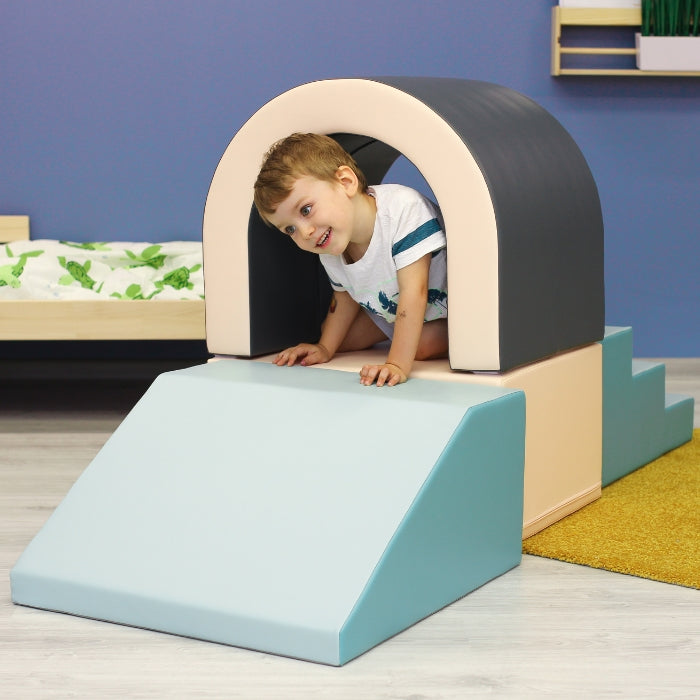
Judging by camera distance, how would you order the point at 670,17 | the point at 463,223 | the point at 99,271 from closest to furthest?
1. the point at 463,223
2. the point at 99,271
3. the point at 670,17

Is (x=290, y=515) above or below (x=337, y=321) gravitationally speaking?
below

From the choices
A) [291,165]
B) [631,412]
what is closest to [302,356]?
[291,165]

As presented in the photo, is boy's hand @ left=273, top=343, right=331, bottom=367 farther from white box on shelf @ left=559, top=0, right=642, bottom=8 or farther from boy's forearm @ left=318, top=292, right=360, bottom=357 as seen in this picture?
white box on shelf @ left=559, top=0, right=642, bottom=8

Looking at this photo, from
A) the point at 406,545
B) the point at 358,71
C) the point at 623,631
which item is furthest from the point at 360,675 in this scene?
the point at 358,71

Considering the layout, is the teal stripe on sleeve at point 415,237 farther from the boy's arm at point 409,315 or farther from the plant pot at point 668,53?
the plant pot at point 668,53

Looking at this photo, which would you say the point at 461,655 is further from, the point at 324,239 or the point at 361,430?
the point at 324,239

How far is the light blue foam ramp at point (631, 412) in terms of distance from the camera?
1.90 metres

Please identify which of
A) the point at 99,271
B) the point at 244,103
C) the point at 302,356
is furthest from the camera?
the point at 244,103

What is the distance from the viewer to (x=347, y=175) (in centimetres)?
166

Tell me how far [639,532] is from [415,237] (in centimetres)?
56

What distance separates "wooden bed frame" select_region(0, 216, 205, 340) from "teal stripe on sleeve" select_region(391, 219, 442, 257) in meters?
0.86

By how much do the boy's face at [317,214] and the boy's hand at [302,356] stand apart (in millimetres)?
206

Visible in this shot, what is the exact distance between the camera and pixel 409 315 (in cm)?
166

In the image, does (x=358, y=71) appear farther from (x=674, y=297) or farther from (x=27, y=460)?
(x=27, y=460)
